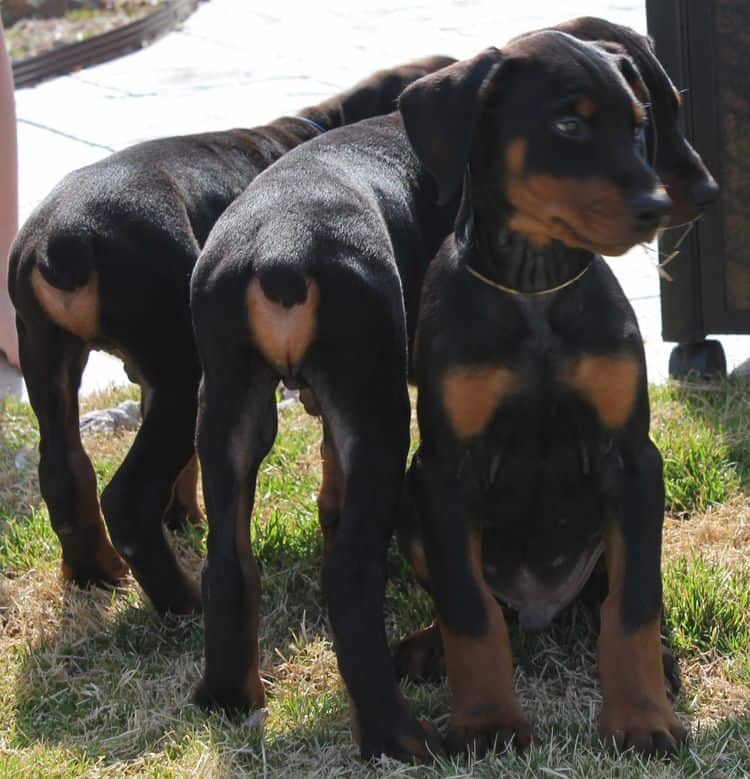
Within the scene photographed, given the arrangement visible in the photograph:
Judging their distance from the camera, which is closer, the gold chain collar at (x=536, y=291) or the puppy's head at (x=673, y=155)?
the gold chain collar at (x=536, y=291)

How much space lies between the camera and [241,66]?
11523 millimetres

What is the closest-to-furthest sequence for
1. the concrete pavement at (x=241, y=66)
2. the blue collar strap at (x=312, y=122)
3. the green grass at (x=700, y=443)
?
the green grass at (x=700, y=443) < the blue collar strap at (x=312, y=122) < the concrete pavement at (x=241, y=66)

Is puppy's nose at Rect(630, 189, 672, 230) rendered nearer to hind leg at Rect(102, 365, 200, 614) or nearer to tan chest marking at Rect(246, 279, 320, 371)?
tan chest marking at Rect(246, 279, 320, 371)

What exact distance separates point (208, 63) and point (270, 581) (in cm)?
795

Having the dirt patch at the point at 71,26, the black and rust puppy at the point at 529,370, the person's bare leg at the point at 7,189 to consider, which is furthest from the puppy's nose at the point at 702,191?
the dirt patch at the point at 71,26

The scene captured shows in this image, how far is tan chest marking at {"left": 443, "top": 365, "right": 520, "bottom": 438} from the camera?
350cm

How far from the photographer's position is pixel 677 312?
596 centimetres

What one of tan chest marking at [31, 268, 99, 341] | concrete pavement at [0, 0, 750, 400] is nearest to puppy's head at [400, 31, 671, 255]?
tan chest marking at [31, 268, 99, 341]

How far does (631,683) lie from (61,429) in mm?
1775

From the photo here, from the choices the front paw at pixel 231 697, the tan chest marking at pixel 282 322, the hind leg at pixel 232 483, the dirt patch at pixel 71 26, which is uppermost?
the tan chest marking at pixel 282 322

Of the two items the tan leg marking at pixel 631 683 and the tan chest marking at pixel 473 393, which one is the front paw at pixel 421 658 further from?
the tan chest marking at pixel 473 393

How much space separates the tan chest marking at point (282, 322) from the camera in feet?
11.4

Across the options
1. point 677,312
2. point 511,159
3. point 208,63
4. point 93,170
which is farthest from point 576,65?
point 208,63

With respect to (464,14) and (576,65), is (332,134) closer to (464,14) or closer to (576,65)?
(576,65)
